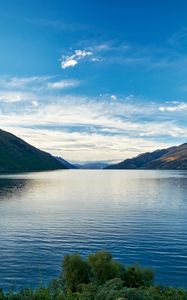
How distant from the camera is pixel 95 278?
57.2m

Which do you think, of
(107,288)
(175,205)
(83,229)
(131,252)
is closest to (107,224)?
(83,229)

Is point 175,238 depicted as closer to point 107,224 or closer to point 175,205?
point 107,224

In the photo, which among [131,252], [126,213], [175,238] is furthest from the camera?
[126,213]

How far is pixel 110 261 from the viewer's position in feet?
192

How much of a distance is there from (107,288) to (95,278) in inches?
474

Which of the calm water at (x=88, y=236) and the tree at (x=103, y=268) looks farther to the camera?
the calm water at (x=88, y=236)

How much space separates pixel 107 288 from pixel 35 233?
61.3 metres

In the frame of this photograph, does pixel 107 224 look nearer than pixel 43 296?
No

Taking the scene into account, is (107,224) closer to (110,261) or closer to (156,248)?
(156,248)

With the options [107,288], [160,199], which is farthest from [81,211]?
[107,288]

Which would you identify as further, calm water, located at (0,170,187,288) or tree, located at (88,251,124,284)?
calm water, located at (0,170,187,288)

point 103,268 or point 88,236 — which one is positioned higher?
point 103,268

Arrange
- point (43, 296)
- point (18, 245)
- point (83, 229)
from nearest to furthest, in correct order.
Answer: point (43, 296)
point (18, 245)
point (83, 229)

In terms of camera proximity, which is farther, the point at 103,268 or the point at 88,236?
the point at 88,236
